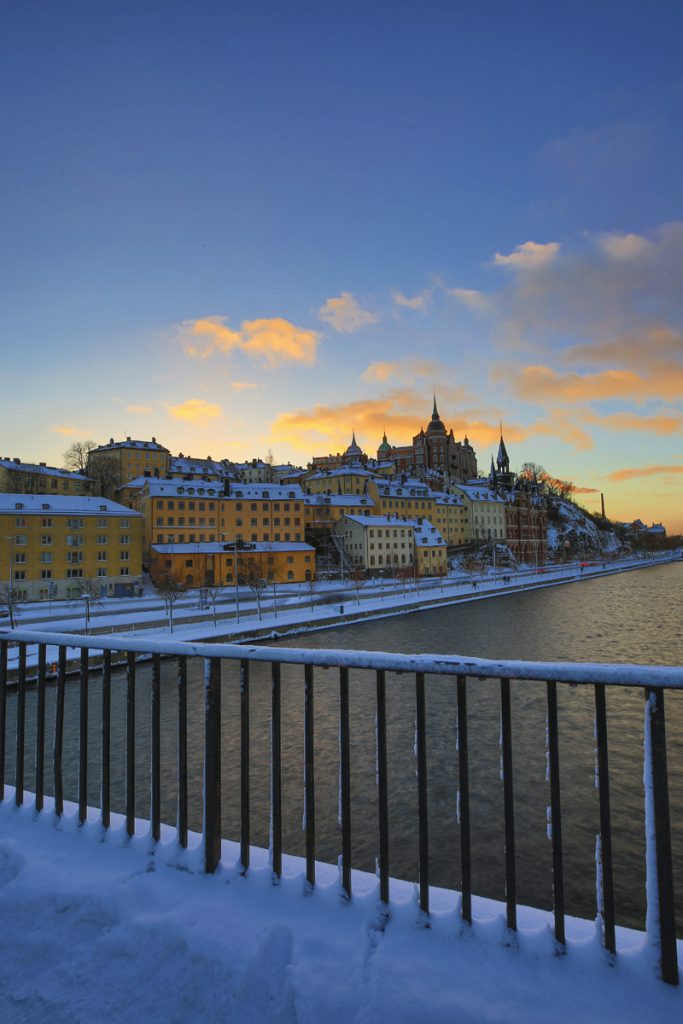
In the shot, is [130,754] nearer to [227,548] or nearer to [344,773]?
[344,773]

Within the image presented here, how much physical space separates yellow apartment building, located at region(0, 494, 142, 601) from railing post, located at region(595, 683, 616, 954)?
47405mm

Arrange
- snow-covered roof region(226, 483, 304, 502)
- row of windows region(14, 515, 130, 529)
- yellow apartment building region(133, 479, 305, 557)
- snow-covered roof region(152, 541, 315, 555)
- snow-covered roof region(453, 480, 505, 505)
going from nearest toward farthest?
row of windows region(14, 515, 130, 529), snow-covered roof region(152, 541, 315, 555), yellow apartment building region(133, 479, 305, 557), snow-covered roof region(226, 483, 304, 502), snow-covered roof region(453, 480, 505, 505)

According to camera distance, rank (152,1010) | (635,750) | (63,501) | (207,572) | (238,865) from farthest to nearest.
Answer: (207,572) → (63,501) → (635,750) → (238,865) → (152,1010)

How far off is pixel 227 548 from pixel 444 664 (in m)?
63.5

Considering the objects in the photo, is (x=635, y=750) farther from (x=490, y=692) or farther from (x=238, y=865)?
(x=238, y=865)

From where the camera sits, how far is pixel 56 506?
5134cm

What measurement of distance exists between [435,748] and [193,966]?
17.5 metres

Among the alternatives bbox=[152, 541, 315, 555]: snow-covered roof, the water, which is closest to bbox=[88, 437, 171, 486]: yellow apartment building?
bbox=[152, 541, 315, 555]: snow-covered roof

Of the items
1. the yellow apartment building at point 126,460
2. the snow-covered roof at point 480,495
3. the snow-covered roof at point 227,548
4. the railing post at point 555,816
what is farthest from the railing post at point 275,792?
the snow-covered roof at point 480,495

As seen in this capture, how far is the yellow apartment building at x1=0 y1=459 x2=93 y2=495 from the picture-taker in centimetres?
7812

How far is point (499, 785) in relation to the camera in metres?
15.7

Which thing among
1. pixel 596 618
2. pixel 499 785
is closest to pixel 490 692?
pixel 499 785

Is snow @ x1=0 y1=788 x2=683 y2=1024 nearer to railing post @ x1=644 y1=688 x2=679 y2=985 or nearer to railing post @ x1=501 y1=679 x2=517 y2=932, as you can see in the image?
railing post @ x1=501 y1=679 x2=517 y2=932

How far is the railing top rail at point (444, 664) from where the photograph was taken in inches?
88.7
